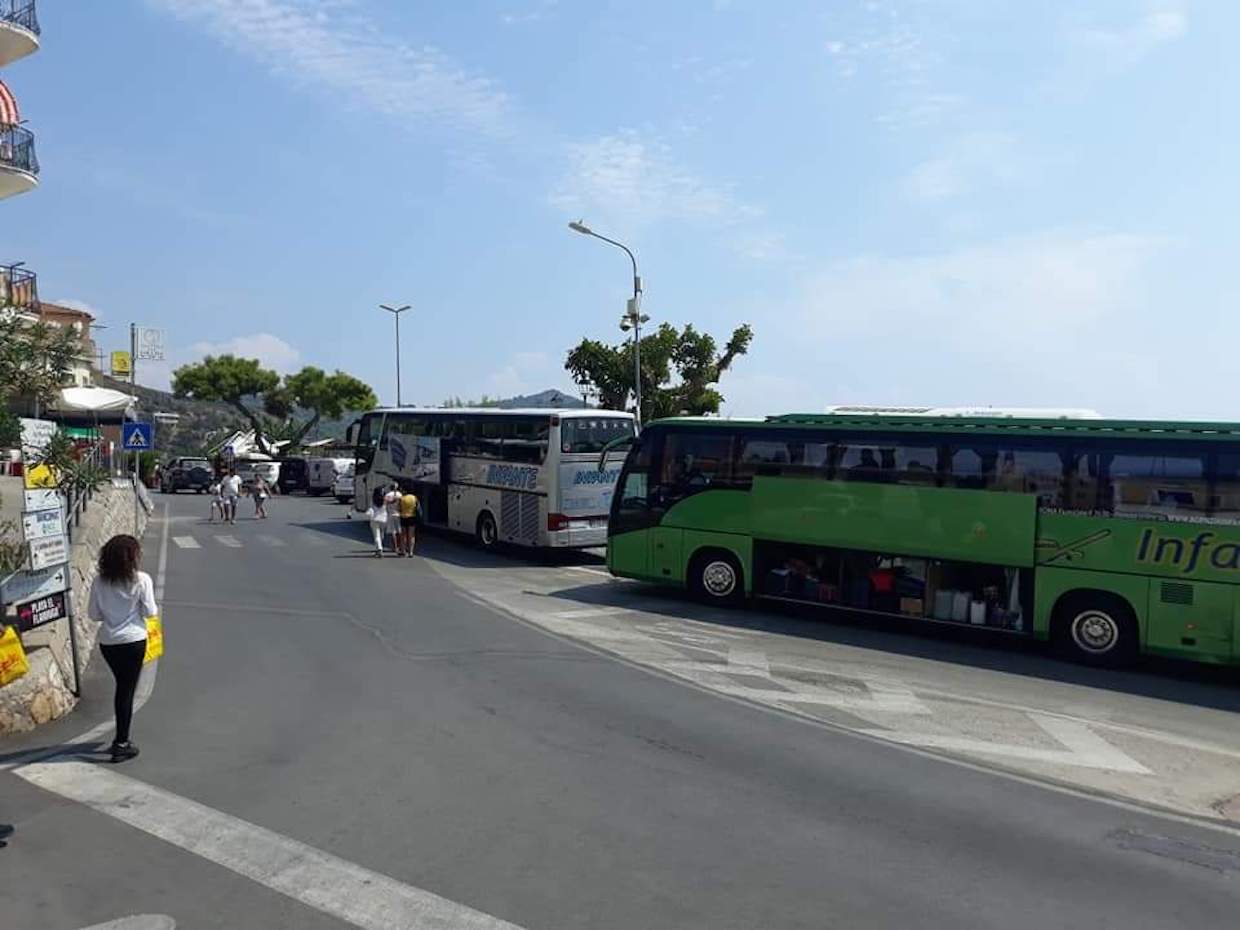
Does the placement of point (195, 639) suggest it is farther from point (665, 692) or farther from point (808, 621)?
point (808, 621)

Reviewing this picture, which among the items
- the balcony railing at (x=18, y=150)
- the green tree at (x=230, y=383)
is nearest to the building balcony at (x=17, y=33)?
the balcony railing at (x=18, y=150)

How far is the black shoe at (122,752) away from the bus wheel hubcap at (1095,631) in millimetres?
10615

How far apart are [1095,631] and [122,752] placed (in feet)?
35.3

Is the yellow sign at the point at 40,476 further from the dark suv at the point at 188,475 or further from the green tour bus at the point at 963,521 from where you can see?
the dark suv at the point at 188,475

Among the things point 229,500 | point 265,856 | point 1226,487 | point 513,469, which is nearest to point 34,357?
point 265,856

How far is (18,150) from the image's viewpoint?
30.8 m

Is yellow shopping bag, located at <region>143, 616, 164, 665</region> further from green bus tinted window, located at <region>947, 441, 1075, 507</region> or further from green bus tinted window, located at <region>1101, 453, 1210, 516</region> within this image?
green bus tinted window, located at <region>1101, 453, 1210, 516</region>

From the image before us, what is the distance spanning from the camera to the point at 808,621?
16.0 metres

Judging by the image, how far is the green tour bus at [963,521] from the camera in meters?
12.3

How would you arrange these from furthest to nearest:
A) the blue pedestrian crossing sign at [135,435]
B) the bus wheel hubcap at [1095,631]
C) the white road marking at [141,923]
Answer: the blue pedestrian crossing sign at [135,435] < the bus wheel hubcap at [1095,631] < the white road marking at [141,923]

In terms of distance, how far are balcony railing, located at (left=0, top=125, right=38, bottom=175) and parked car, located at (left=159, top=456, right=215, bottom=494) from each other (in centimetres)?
2372

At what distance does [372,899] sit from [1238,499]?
417 inches

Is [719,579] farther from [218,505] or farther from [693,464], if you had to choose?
[218,505]

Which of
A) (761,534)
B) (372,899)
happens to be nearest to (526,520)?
(761,534)
